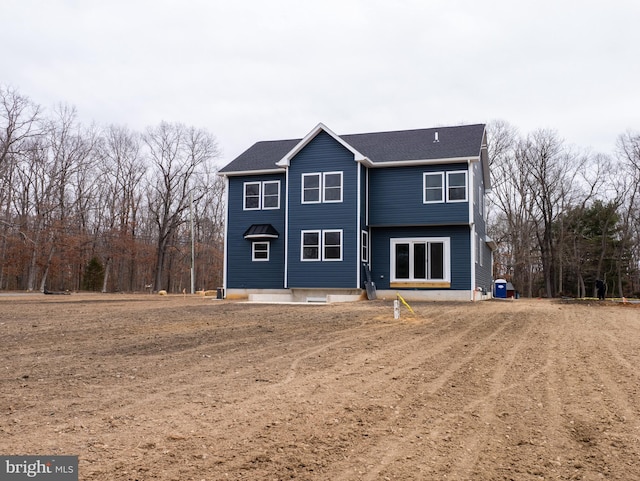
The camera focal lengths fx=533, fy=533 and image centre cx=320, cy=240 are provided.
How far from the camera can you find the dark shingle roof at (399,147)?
21734mm

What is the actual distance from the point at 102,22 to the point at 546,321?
14.1 m

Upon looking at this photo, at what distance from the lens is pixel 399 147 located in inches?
910

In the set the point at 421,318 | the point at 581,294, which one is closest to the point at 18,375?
the point at 421,318

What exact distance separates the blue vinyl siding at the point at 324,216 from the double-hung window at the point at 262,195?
174 cm

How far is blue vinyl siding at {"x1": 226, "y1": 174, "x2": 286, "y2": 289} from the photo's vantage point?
23.4 m

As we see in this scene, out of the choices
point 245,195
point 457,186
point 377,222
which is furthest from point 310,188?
point 457,186

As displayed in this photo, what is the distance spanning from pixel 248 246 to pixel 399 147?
796 centimetres

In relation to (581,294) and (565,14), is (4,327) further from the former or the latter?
(581,294)

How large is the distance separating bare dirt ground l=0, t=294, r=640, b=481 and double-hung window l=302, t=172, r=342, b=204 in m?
12.4

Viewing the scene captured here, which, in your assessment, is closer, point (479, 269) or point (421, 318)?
point (421, 318)

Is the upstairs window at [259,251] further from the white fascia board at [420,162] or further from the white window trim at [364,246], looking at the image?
the white fascia board at [420,162]

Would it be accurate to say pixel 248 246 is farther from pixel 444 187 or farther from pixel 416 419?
pixel 416 419

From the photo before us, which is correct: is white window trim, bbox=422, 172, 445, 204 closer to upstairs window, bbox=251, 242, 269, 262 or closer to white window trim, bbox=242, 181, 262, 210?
upstairs window, bbox=251, 242, 269, 262

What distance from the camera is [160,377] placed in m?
6.17
